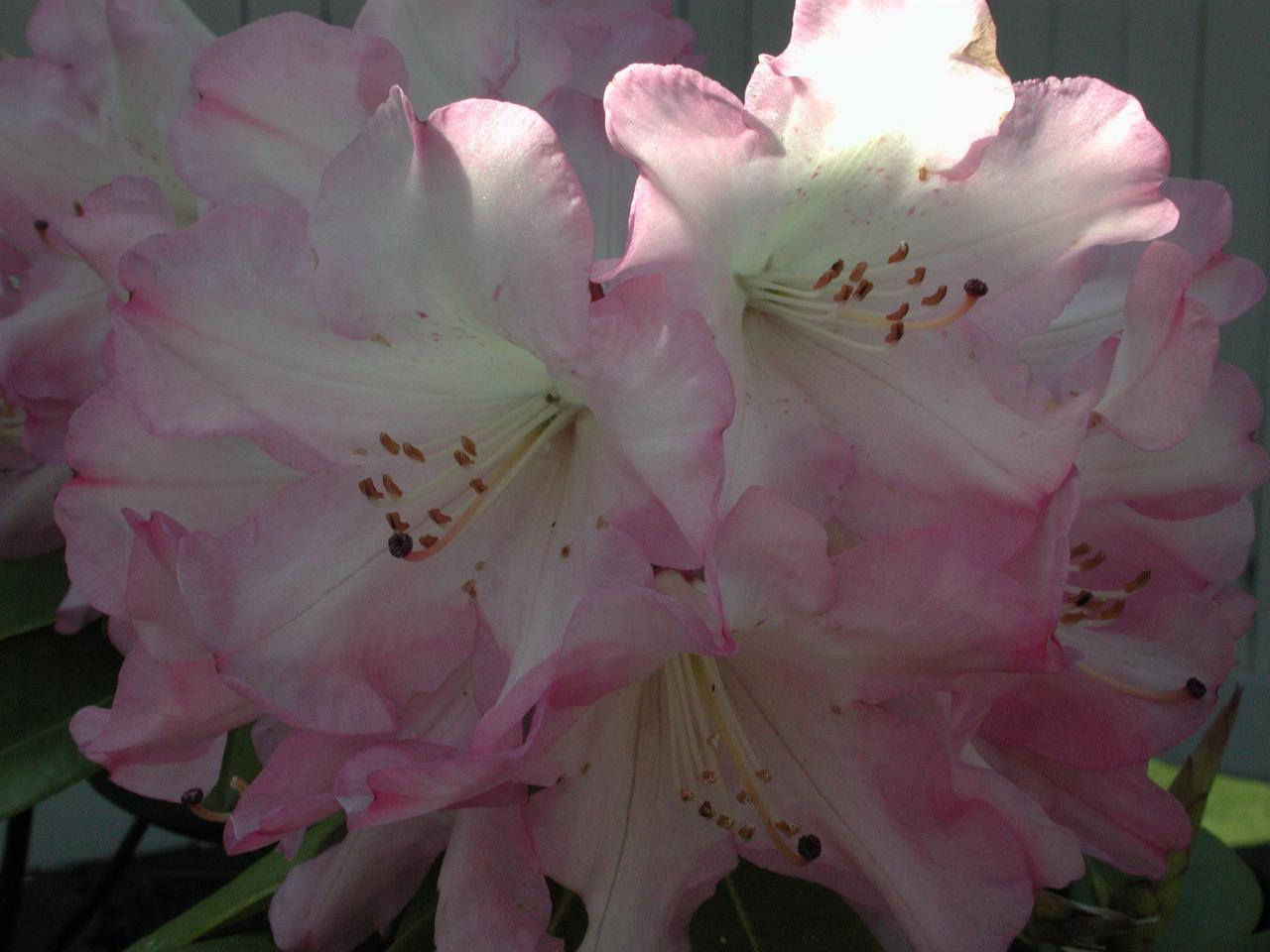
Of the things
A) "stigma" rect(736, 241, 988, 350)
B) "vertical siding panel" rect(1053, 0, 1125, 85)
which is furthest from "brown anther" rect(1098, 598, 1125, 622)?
"vertical siding panel" rect(1053, 0, 1125, 85)

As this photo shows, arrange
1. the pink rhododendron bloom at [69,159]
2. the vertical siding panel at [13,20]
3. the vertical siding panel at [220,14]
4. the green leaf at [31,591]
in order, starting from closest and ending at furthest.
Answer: the pink rhododendron bloom at [69,159]
the green leaf at [31,591]
the vertical siding panel at [13,20]
the vertical siding panel at [220,14]

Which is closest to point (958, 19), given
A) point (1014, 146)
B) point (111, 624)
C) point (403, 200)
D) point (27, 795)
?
point (1014, 146)

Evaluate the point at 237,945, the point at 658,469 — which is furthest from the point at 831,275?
the point at 237,945

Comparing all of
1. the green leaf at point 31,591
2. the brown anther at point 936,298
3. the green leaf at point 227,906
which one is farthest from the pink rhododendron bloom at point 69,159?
the brown anther at point 936,298

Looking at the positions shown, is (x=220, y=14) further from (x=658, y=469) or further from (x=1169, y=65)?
(x=658, y=469)

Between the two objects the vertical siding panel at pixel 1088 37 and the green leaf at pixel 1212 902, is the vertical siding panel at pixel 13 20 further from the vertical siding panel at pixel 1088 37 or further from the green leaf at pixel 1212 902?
the green leaf at pixel 1212 902

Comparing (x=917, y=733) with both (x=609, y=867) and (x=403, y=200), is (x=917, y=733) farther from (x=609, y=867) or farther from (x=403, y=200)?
(x=403, y=200)
